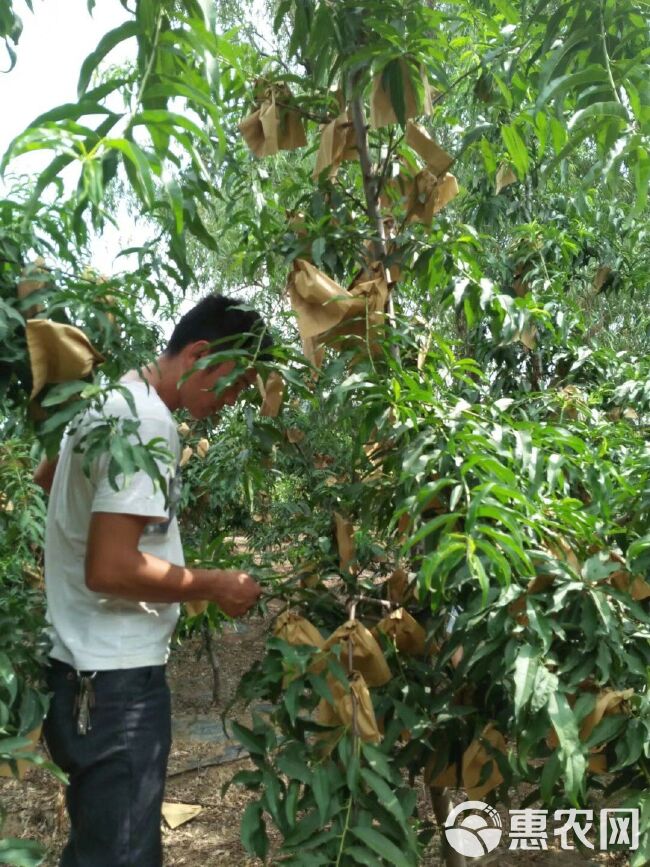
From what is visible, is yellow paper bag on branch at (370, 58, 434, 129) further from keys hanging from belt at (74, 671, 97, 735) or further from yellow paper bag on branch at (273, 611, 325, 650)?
keys hanging from belt at (74, 671, 97, 735)

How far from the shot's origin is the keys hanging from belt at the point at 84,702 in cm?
155

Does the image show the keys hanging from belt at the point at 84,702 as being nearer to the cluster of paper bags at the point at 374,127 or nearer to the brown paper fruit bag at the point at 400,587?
the brown paper fruit bag at the point at 400,587

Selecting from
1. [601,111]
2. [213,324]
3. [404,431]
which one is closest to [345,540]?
[404,431]

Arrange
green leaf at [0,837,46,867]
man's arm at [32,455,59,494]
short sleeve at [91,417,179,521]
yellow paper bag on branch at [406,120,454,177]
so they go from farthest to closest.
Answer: man's arm at [32,455,59,494] → yellow paper bag on branch at [406,120,454,177] → short sleeve at [91,417,179,521] → green leaf at [0,837,46,867]

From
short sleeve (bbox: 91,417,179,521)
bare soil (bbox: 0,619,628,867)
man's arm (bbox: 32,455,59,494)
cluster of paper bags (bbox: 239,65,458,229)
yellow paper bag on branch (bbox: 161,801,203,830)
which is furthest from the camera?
yellow paper bag on branch (bbox: 161,801,203,830)

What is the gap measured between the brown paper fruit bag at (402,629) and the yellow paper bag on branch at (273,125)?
97cm

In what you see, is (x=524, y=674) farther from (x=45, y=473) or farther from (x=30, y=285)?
(x=45, y=473)

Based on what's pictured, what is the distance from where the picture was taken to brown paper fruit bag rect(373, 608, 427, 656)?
1.63 metres

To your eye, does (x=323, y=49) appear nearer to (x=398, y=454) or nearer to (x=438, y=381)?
(x=438, y=381)

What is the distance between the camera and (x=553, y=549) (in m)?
1.38

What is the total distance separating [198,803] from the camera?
10.7 feet

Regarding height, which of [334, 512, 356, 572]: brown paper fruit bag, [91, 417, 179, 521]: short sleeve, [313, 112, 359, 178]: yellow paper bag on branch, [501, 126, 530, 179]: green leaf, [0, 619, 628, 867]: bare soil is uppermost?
[313, 112, 359, 178]: yellow paper bag on branch

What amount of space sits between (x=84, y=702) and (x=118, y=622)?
15cm

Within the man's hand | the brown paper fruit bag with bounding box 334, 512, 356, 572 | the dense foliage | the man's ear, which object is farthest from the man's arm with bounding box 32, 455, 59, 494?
the brown paper fruit bag with bounding box 334, 512, 356, 572
